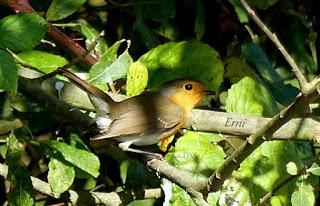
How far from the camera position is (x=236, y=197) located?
291cm

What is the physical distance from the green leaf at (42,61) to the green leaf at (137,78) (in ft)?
0.85

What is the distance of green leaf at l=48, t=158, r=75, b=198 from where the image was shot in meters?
3.03

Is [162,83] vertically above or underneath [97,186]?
Answer: above

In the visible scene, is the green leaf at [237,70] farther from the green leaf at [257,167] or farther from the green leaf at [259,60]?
the green leaf at [257,167]

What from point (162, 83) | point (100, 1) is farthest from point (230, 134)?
point (100, 1)

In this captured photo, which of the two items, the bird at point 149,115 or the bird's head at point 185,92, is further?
the bird's head at point 185,92

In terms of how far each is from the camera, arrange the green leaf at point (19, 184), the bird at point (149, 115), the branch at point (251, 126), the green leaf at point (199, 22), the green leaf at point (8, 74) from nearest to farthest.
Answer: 1. the green leaf at point (8, 74)
2. the branch at point (251, 126)
3. the green leaf at point (19, 184)
4. the bird at point (149, 115)
5. the green leaf at point (199, 22)

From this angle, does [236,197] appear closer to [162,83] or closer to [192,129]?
[192,129]

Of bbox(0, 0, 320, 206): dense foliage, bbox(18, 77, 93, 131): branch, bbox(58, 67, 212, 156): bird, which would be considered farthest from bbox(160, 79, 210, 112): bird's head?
bbox(18, 77, 93, 131): branch

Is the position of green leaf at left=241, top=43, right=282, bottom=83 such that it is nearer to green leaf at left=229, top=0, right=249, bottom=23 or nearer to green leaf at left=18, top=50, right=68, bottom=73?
green leaf at left=229, top=0, right=249, bottom=23

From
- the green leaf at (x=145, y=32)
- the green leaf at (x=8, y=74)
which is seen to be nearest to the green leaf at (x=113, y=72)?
the green leaf at (x=8, y=74)

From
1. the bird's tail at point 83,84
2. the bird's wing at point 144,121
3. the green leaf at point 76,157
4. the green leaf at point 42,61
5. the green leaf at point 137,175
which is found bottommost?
the green leaf at point 137,175

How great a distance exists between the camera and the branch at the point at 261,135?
1902 millimetres

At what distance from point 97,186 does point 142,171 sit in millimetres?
319
